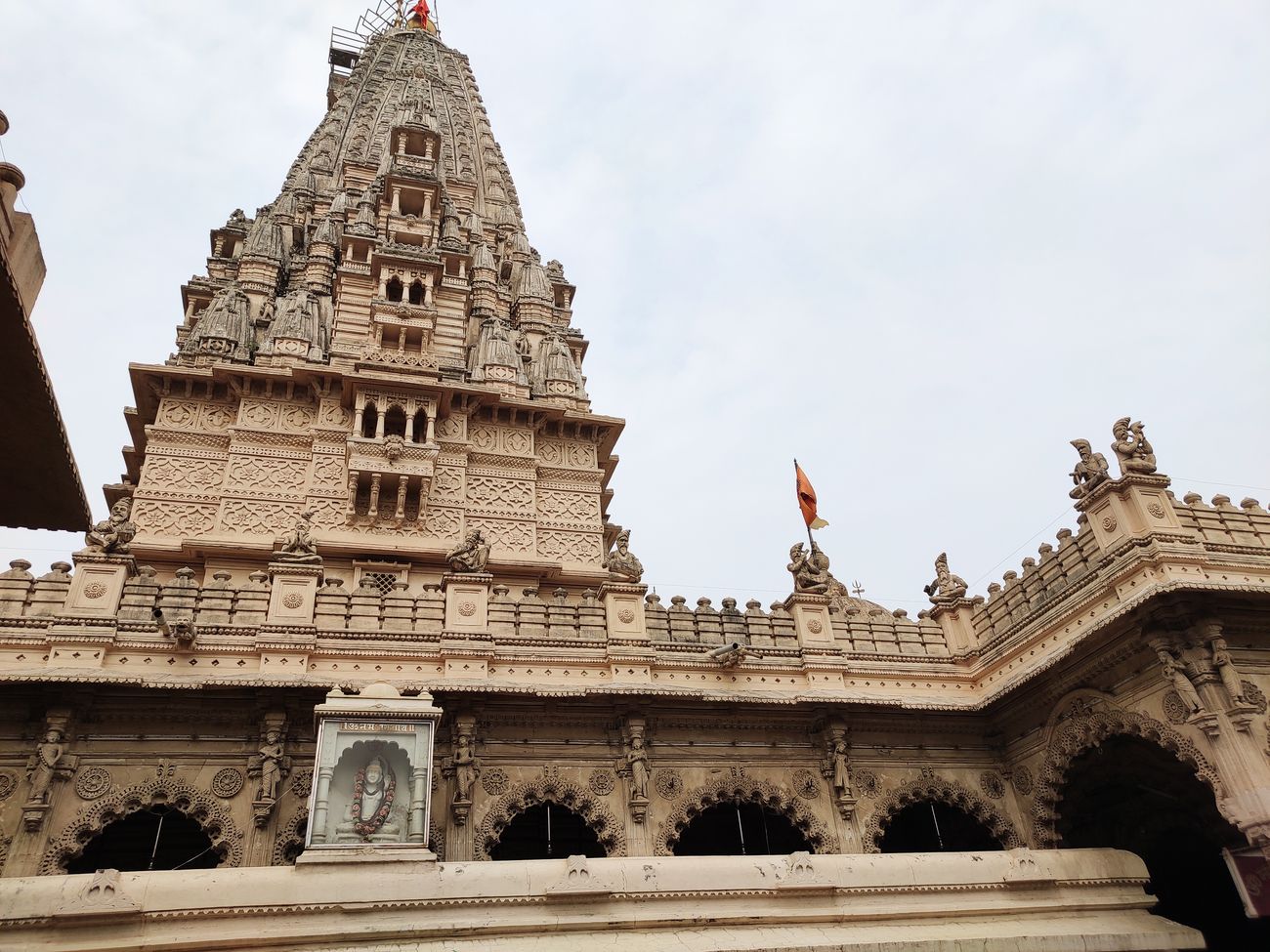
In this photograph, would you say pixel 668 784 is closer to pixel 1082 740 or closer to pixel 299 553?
pixel 1082 740

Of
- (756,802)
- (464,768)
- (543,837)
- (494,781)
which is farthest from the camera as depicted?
(543,837)

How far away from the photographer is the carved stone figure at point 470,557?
46.2 feet

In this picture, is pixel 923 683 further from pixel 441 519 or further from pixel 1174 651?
pixel 441 519

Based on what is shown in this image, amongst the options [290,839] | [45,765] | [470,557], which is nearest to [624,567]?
[470,557]

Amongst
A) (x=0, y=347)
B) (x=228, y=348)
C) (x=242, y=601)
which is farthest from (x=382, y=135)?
(x=0, y=347)

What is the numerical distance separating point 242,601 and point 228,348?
36.4ft

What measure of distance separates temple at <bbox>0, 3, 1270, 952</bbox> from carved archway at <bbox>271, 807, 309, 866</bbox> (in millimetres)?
48

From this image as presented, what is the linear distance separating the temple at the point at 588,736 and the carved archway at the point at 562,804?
0.04 meters

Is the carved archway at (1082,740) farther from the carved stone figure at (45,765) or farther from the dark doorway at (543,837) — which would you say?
the carved stone figure at (45,765)

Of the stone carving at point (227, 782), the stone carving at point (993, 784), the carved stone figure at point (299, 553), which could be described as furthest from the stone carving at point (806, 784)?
the carved stone figure at point (299, 553)

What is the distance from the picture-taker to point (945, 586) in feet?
52.6

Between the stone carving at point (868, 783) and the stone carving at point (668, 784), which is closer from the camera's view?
the stone carving at point (668, 784)

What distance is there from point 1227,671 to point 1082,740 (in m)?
2.45

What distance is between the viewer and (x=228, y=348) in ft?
71.6
